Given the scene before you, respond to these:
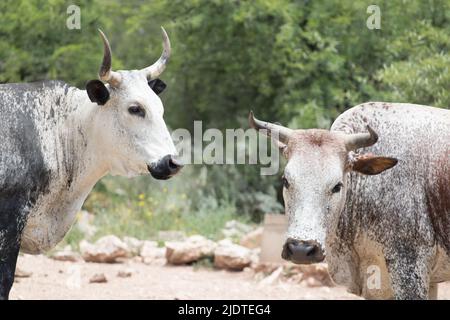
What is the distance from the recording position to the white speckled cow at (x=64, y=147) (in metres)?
6.64

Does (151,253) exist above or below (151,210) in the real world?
below

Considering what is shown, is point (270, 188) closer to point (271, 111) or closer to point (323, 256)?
point (271, 111)

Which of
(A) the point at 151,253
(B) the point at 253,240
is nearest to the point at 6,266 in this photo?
(A) the point at 151,253

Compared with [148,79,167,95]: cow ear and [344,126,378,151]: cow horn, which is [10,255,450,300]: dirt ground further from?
[344,126,378,151]: cow horn

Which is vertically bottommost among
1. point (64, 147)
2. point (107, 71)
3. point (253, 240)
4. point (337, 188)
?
point (253, 240)

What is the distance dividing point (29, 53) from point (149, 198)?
335cm

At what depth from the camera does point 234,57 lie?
1745cm

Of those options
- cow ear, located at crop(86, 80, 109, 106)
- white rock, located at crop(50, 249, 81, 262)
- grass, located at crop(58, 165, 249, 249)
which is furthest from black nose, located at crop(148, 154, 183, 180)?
grass, located at crop(58, 165, 249, 249)

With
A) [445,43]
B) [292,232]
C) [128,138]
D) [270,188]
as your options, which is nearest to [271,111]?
[270,188]

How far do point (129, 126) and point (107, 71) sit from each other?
45cm

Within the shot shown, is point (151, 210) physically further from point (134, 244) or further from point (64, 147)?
point (64, 147)

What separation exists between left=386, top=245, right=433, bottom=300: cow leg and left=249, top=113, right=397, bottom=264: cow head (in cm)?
51

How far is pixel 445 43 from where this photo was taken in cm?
1155

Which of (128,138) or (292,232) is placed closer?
(292,232)
